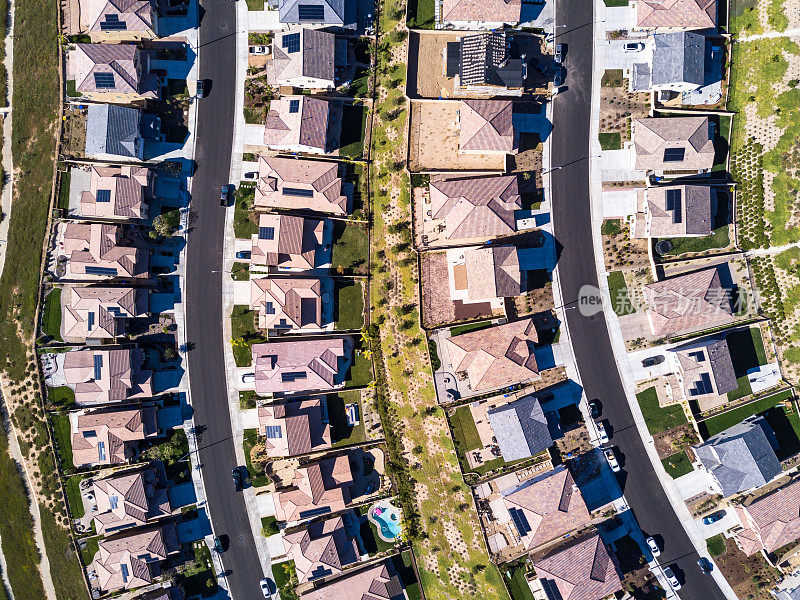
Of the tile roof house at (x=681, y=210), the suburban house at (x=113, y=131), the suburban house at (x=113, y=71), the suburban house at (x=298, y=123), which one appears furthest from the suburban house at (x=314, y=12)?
the tile roof house at (x=681, y=210)

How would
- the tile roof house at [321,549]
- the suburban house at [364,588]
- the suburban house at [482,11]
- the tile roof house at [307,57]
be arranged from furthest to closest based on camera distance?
the suburban house at [364,588]
the tile roof house at [321,549]
the tile roof house at [307,57]
the suburban house at [482,11]

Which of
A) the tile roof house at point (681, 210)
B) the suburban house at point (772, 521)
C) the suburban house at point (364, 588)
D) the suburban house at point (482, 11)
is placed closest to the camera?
the suburban house at point (772, 521)

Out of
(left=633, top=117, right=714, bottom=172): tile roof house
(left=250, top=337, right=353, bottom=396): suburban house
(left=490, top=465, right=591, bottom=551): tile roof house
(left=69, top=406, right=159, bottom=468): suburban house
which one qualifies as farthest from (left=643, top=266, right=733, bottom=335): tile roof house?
(left=69, top=406, right=159, bottom=468): suburban house

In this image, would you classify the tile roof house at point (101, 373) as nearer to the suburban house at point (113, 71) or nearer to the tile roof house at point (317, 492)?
the tile roof house at point (317, 492)

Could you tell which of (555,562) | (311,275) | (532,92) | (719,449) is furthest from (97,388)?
(719,449)

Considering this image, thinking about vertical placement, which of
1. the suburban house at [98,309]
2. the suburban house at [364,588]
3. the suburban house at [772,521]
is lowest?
the suburban house at [364,588]

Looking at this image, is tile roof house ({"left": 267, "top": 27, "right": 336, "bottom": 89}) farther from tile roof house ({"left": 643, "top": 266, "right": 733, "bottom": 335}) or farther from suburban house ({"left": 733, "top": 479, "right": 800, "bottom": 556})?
suburban house ({"left": 733, "top": 479, "right": 800, "bottom": 556})

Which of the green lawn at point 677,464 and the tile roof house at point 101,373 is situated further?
Answer: the green lawn at point 677,464

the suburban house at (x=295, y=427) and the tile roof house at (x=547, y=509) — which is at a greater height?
the suburban house at (x=295, y=427)
